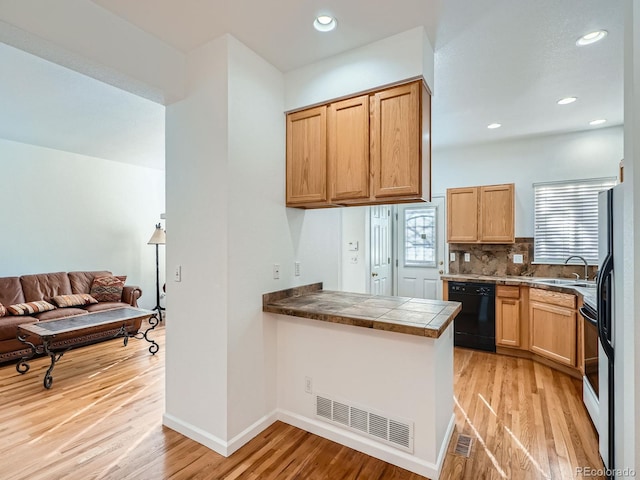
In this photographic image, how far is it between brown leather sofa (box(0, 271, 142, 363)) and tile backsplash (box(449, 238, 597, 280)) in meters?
4.85

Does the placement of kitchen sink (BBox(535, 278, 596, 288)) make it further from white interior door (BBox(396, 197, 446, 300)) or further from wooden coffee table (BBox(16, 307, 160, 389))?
wooden coffee table (BBox(16, 307, 160, 389))

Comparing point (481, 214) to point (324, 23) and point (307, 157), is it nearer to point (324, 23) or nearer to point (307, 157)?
point (307, 157)

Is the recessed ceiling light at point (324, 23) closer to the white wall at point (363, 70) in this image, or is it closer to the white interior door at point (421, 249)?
the white wall at point (363, 70)

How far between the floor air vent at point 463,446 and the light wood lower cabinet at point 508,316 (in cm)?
201

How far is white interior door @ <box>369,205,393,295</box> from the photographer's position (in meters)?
4.69

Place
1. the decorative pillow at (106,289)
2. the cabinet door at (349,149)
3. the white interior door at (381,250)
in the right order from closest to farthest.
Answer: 1. the cabinet door at (349,149)
2. the white interior door at (381,250)
3. the decorative pillow at (106,289)

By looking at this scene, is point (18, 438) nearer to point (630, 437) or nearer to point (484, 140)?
point (630, 437)

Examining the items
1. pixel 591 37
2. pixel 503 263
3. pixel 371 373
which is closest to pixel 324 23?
pixel 591 37

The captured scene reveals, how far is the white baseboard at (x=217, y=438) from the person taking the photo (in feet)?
6.94

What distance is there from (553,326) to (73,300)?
6073 mm

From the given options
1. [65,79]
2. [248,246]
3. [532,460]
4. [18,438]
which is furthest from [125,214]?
[532,460]

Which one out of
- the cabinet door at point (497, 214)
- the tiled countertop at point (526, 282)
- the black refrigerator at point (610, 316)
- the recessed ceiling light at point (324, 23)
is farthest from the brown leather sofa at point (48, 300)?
the cabinet door at point (497, 214)

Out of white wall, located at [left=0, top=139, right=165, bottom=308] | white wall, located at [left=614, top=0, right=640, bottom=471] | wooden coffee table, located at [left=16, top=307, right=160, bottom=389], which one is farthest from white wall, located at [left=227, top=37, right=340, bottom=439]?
white wall, located at [left=0, top=139, right=165, bottom=308]

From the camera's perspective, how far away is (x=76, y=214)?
5.10m
